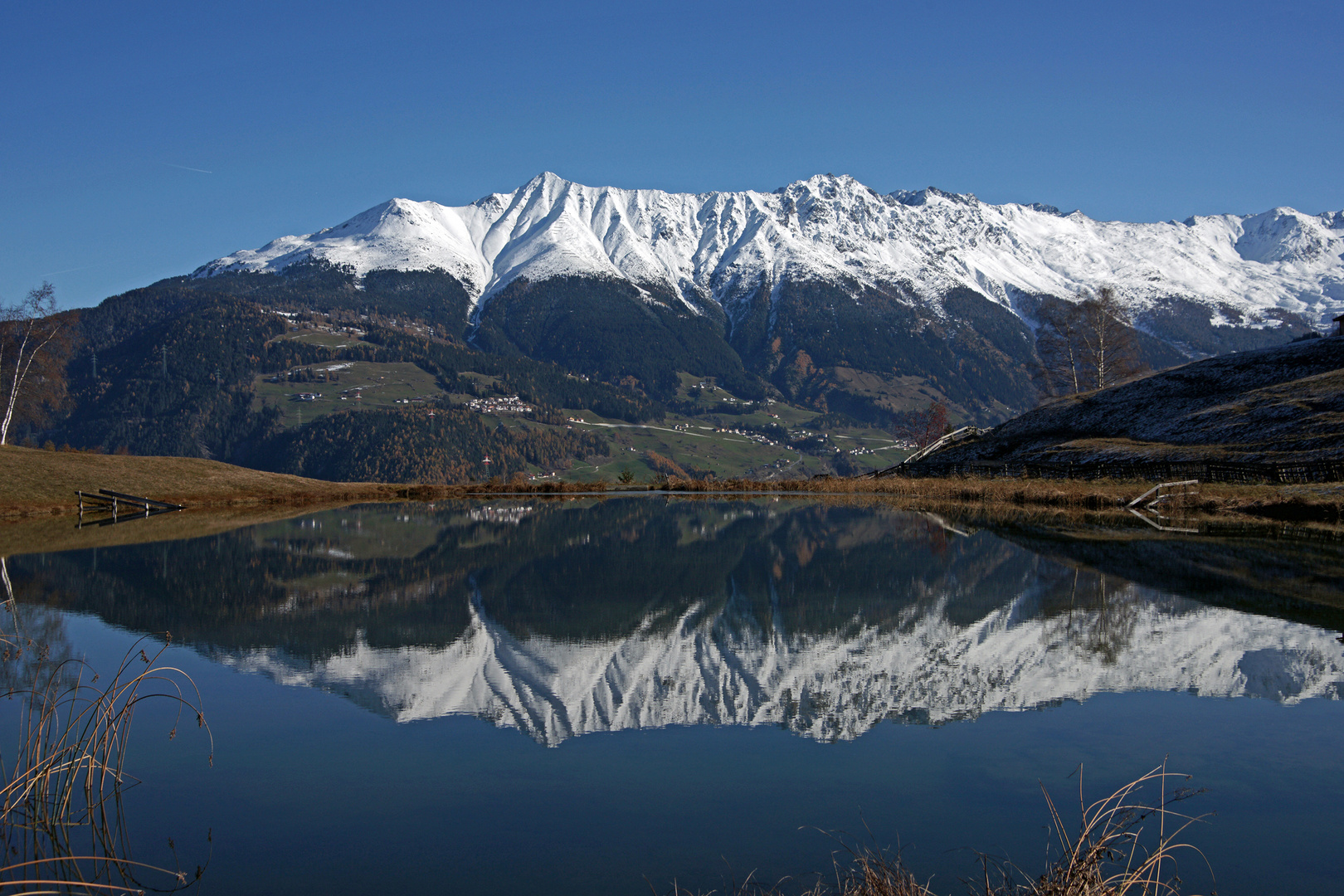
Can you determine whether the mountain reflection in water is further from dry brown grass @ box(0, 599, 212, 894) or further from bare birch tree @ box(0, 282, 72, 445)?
bare birch tree @ box(0, 282, 72, 445)

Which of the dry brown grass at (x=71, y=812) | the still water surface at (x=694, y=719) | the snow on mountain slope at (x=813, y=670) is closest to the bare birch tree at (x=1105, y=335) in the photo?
the still water surface at (x=694, y=719)

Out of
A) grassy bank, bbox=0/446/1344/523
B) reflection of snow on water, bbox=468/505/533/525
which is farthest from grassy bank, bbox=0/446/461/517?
reflection of snow on water, bbox=468/505/533/525

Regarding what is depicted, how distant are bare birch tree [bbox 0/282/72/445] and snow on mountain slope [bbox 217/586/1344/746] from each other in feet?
191

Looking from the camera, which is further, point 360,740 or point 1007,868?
point 360,740

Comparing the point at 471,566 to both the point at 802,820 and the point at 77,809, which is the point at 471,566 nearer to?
the point at 77,809

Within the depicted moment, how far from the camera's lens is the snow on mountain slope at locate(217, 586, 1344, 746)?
1118cm

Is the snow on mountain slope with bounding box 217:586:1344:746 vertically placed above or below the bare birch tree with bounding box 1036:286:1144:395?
below

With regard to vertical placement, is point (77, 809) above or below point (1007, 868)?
above

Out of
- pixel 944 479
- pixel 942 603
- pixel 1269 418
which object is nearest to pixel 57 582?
pixel 942 603

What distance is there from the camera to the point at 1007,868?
6.83 meters

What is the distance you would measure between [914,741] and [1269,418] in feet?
180

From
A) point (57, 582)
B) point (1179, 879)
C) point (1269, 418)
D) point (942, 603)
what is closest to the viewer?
point (1179, 879)

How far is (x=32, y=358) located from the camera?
58625 millimetres

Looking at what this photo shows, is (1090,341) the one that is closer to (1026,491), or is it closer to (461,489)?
(1026,491)
